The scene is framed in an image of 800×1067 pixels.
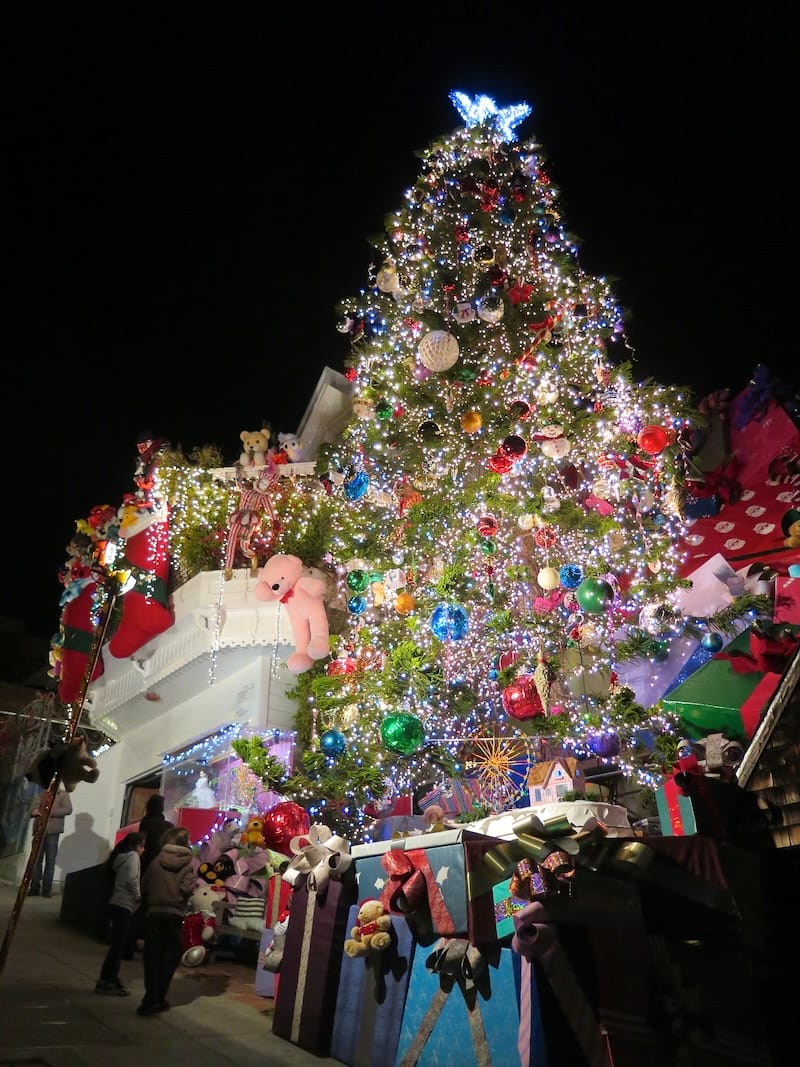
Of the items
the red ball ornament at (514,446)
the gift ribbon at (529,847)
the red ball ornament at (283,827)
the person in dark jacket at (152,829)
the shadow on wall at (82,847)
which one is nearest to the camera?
the gift ribbon at (529,847)

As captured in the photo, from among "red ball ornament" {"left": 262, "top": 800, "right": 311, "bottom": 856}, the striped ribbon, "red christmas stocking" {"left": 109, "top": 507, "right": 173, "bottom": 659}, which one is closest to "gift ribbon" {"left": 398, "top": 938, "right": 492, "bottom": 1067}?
the striped ribbon

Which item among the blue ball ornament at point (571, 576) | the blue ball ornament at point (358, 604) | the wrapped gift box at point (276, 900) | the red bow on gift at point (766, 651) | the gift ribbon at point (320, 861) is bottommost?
the wrapped gift box at point (276, 900)

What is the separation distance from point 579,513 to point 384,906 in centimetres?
512

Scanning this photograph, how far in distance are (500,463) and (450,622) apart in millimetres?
1889

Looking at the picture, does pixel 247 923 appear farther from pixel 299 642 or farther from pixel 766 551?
pixel 766 551

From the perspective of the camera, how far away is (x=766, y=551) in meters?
11.1

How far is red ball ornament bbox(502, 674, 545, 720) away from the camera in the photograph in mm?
8359

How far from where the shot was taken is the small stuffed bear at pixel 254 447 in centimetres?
1406

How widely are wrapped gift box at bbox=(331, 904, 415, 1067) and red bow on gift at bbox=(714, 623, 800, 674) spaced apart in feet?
13.7

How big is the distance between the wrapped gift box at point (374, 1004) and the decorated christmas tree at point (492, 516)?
2787 mm

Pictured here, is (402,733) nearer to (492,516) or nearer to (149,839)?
(492,516)

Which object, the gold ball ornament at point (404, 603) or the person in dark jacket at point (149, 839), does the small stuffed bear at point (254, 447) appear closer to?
the gold ball ornament at point (404, 603)

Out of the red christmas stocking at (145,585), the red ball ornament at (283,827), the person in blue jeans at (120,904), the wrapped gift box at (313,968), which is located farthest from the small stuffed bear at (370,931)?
the red christmas stocking at (145,585)

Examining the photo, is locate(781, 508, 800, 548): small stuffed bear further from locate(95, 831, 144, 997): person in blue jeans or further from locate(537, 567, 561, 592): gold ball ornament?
locate(95, 831, 144, 997): person in blue jeans
